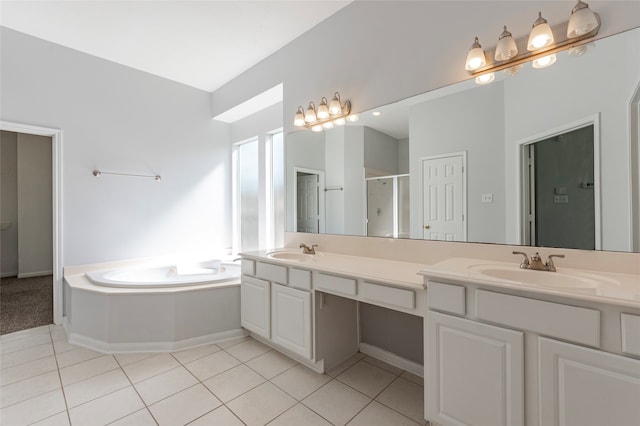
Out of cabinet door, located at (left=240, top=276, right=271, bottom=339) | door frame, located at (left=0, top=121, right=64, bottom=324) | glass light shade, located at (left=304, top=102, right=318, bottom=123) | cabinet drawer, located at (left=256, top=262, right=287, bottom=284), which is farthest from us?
door frame, located at (left=0, top=121, right=64, bottom=324)

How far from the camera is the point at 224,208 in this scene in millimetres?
3900

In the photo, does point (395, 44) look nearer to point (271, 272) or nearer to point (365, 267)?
point (365, 267)

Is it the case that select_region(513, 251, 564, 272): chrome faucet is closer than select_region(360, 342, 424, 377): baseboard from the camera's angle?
Yes

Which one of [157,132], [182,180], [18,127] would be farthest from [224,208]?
[18,127]

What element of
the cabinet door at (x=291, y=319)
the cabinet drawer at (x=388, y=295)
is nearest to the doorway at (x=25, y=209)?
the cabinet door at (x=291, y=319)

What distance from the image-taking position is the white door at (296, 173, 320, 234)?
2520mm

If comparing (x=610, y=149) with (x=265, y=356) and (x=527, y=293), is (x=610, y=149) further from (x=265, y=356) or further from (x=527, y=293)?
(x=265, y=356)

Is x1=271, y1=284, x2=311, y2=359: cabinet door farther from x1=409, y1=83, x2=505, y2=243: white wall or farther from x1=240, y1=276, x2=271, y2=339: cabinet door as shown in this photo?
x1=409, y1=83, x2=505, y2=243: white wall

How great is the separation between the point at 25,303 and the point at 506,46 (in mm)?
5059

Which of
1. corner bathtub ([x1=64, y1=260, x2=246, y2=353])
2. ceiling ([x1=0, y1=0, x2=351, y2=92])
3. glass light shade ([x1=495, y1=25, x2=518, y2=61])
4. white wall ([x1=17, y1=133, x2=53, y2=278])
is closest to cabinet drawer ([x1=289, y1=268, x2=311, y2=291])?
corner bathtub ([x1=64, y1=260, x2=246, y2=353])

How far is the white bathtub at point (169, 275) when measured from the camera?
7.70 feet

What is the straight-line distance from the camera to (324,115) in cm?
230

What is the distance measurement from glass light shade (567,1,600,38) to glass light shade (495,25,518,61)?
8.6 inches

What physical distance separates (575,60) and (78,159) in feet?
12.9
